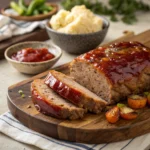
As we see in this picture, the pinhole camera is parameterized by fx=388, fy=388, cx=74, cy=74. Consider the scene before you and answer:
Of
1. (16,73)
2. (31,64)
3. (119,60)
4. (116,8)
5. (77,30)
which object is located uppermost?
(119,60)

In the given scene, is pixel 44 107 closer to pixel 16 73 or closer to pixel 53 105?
pixel 53 105

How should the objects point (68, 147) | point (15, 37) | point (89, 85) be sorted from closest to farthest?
point (68, 147), point (89, 85), point (15, 37)

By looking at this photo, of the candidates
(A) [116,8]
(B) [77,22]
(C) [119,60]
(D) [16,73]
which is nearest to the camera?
(C) [119,60]

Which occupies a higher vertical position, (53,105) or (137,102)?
(53,105)

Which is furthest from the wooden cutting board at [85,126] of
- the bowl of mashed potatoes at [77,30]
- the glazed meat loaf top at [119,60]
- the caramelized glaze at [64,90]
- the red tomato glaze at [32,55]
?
the bowl of mashed potatoes at [77,30]

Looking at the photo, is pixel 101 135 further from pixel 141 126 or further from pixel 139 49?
pixel 139 49

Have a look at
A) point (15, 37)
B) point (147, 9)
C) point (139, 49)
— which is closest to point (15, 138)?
point (139, 49)

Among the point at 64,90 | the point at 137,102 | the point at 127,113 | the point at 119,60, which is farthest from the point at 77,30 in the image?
the point at 127,113

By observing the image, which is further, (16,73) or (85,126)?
(16,73)
